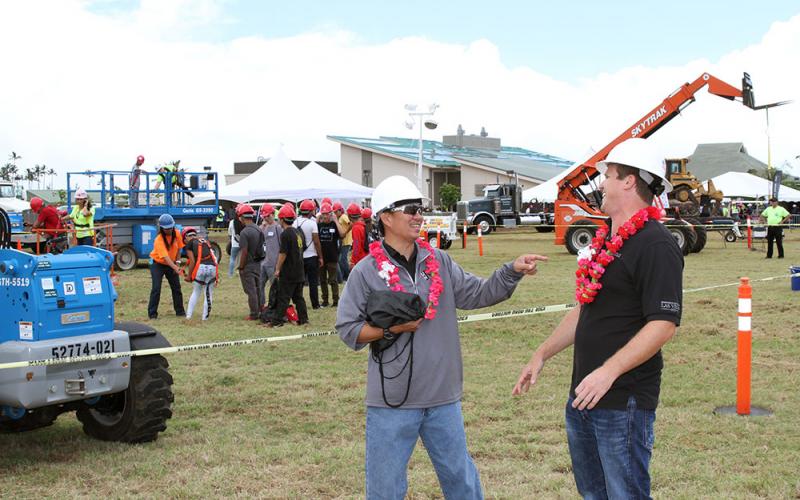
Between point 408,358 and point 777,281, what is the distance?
1403cm

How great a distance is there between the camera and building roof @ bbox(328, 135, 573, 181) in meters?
66.9

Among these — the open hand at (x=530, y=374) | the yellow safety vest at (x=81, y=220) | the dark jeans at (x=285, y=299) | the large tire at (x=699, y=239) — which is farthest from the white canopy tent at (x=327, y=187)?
the open hand at (x=530, y=374)

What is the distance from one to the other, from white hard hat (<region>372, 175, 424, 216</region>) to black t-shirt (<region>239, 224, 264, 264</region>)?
8.36 m

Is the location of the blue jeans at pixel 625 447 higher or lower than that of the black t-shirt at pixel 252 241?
lower

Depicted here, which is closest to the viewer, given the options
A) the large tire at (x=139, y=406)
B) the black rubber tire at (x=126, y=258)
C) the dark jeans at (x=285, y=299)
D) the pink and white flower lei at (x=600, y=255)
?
the pink and white flower lei at (x=600, y=255)

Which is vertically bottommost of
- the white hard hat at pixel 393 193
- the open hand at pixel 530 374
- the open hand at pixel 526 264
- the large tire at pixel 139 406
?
the large tire at pixel 139 406

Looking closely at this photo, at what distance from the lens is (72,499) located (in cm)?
498

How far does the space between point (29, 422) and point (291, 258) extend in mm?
5521

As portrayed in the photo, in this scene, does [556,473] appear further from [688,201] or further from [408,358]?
[688,201]

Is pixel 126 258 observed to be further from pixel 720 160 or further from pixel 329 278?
pixel 720 160

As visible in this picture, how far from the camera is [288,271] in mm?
11391

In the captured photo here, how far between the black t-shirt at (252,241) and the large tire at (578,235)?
48.7 feet

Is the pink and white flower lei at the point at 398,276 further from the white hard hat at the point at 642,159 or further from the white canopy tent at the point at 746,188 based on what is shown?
the white canopy tent at the point at 746,188

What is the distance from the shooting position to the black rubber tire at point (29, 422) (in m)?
6.05
